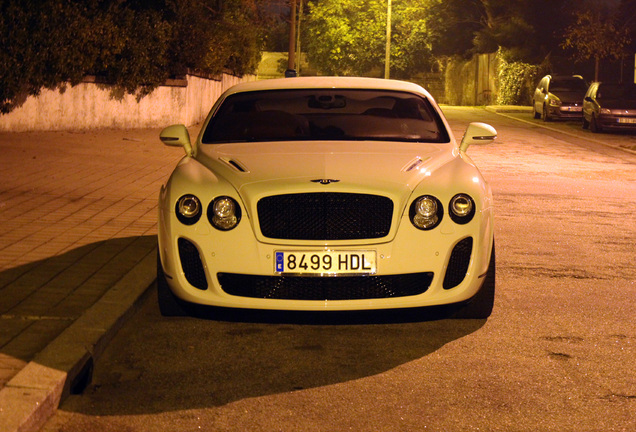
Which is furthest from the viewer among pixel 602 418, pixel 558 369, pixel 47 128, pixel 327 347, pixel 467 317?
pixel 47 128

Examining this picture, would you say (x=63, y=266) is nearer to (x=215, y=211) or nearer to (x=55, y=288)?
(x=55, y=288)

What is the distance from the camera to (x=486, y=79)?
56344 mm

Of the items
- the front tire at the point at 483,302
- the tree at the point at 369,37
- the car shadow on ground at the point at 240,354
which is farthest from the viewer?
the tree at the point at 369,37

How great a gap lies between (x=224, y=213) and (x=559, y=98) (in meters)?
30.7

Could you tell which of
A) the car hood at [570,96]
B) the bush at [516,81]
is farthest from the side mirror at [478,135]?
the bush at [516,81]

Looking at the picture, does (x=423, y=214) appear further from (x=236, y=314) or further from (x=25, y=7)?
(x=25, y=7)

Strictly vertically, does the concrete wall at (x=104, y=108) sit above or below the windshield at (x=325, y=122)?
below

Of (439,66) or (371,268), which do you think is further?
(439,66)

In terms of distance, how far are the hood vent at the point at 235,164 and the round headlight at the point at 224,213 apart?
0.31m

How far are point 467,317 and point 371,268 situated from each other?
101 centimetres

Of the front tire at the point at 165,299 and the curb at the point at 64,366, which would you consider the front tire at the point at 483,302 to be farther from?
the curb at the point at 64,366

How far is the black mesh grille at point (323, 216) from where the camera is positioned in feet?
17.9

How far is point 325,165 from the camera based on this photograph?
19.0 feet

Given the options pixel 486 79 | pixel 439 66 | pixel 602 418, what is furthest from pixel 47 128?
pixel 439 66
